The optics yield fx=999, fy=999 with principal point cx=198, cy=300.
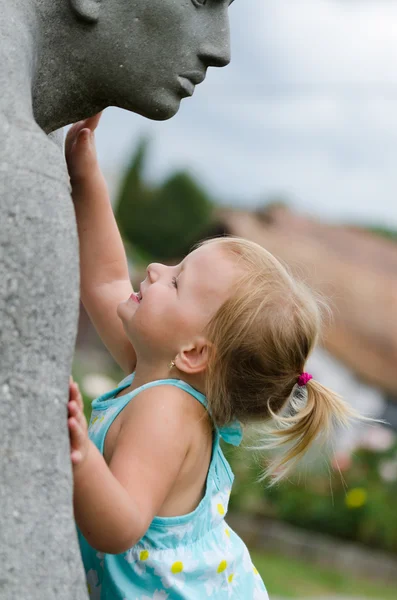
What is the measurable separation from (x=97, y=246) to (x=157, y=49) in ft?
1.92

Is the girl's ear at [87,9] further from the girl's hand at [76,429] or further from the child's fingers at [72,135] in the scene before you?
the girl's hand at [76,429]

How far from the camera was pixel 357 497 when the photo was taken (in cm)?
739

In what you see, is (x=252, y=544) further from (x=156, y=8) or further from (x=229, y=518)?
(x=156, y=8)

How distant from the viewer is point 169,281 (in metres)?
2.07

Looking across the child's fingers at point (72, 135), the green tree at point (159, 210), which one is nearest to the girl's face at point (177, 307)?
the child's fingers at point (72, 135)

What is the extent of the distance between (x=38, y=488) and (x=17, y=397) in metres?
0.13

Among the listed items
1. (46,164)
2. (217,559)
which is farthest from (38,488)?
(217,559)

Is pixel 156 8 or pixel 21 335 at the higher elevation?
pixel 156 8

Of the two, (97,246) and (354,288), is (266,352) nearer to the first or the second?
(97,246)

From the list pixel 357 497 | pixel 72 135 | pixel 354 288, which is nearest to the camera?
pixel 72 135

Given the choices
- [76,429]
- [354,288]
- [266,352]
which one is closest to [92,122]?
[266,352]

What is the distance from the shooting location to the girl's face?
1995mm

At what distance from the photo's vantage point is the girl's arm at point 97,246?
87.5 inches

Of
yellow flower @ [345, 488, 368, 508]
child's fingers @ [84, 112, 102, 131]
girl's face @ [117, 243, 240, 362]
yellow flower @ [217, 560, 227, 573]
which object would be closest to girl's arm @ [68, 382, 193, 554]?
girl's face @ [117, 243, 240, 362]
